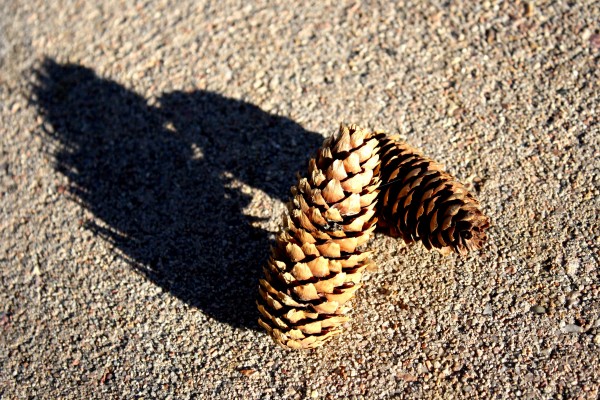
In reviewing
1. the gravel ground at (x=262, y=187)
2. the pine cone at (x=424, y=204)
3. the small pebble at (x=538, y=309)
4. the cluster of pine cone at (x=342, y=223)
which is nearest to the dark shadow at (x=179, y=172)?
the gravel ground at (x=262, y=187)

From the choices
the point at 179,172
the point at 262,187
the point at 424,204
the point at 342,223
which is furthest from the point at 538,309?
the point at 179,172

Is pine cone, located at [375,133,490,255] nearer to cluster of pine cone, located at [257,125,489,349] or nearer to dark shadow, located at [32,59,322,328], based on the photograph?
cluster of pine cone, located at [257,125,489,349]

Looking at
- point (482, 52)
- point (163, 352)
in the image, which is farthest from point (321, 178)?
point (482, 52)

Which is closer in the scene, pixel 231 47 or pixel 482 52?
pixel 482 52

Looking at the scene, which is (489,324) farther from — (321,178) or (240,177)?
(240,177)

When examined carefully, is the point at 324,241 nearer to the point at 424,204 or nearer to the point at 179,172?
the point at 424,204

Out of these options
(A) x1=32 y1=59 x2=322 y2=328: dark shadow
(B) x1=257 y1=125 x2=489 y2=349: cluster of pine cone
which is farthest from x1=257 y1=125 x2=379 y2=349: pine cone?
(A) x1=32 y1=59 x2=322 y2=328: dark shadow
